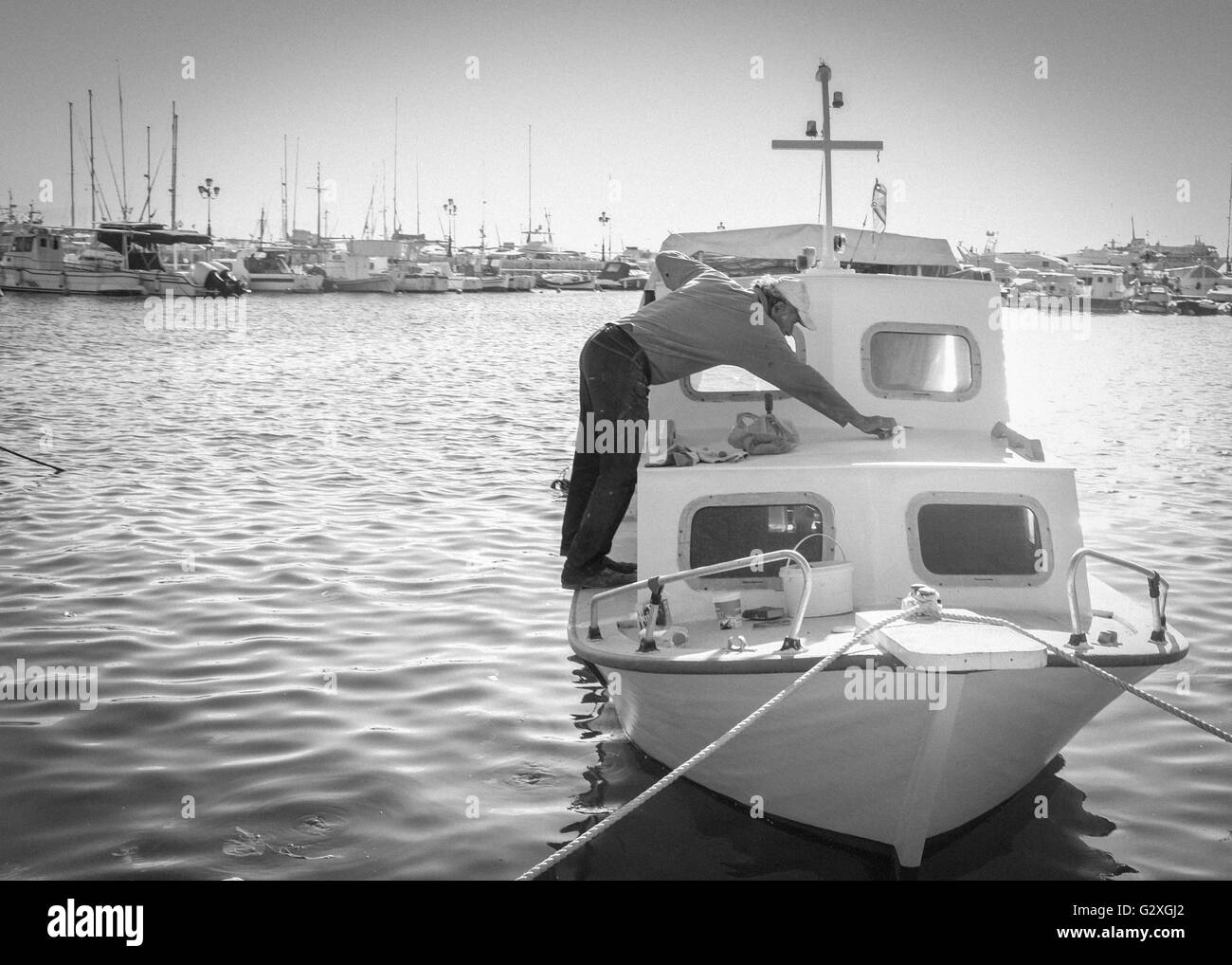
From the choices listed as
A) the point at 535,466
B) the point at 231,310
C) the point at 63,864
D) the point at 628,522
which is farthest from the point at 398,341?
the point at 63,864

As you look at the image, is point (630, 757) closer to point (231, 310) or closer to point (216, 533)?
point (216, 533)

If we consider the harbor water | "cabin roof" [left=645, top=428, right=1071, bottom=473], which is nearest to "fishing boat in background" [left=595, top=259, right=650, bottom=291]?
the harbor water

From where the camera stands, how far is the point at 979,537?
278 inches

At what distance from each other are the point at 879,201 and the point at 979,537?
162 inches

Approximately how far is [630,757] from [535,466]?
10.3 m

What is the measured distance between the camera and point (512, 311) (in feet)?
258

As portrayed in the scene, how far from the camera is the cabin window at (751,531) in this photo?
6.97 meters

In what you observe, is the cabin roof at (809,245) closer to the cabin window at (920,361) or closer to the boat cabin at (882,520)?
the cabin window at (920,361)

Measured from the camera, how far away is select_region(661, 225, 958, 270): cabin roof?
10.4 metres

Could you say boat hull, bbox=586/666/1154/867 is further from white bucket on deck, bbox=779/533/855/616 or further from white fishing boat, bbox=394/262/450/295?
white fishing boat, bbox=394/262/450/295

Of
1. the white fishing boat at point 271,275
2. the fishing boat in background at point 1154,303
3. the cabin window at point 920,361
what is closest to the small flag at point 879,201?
the cabin window at point 920,361

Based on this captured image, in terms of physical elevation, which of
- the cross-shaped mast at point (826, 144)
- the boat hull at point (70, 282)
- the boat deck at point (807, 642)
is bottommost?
the boat deck at point (807, 642)

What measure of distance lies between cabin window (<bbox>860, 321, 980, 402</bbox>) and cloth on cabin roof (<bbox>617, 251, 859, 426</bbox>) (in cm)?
122

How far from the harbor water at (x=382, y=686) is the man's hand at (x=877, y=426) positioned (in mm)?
2393
